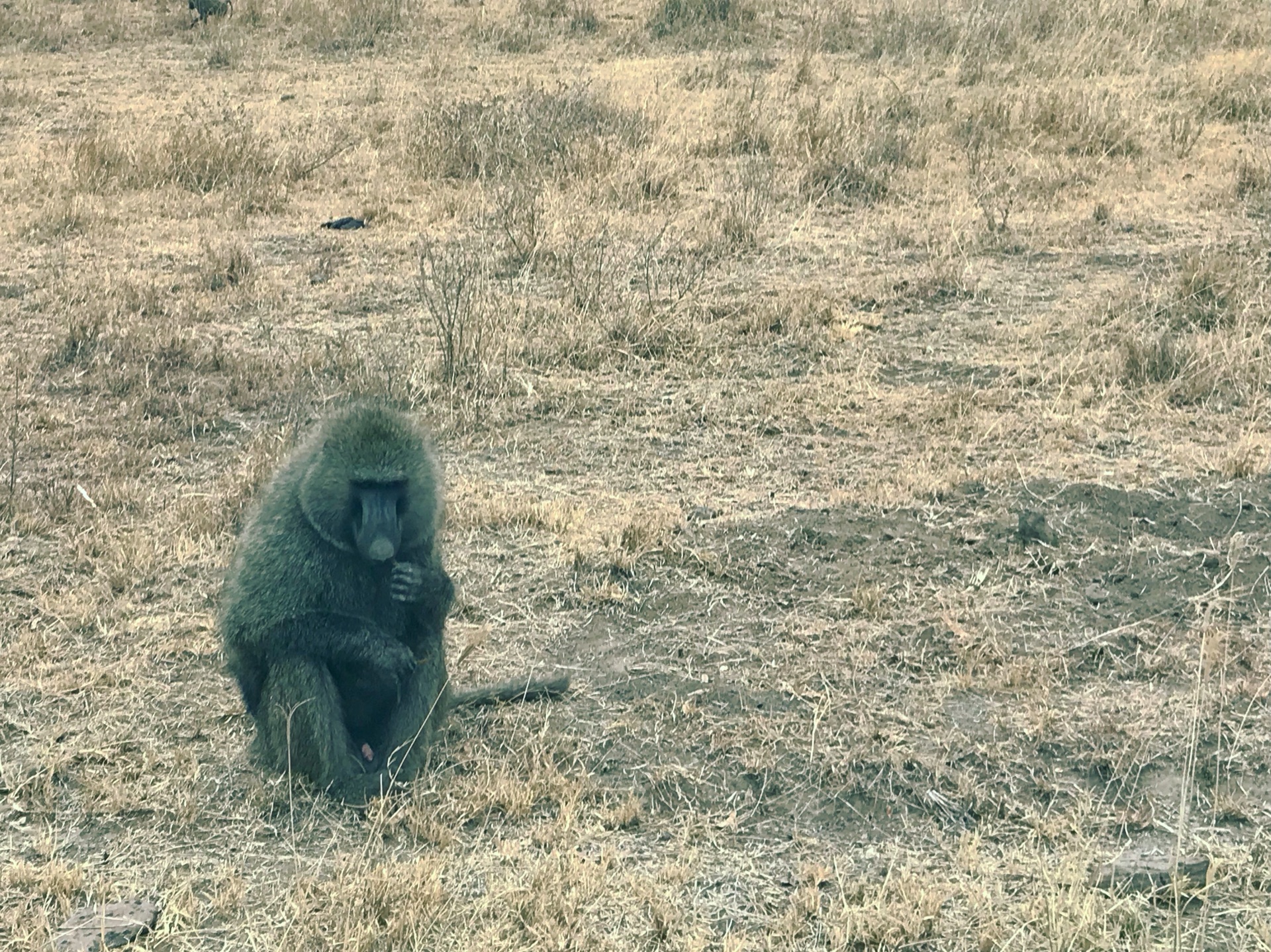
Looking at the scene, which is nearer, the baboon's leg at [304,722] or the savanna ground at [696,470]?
the savanna ground at [696,470]

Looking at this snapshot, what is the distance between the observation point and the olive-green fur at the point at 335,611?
12.8 ft

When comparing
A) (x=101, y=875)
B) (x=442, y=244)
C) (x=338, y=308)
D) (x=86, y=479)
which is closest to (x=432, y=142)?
(x=442, y=244)

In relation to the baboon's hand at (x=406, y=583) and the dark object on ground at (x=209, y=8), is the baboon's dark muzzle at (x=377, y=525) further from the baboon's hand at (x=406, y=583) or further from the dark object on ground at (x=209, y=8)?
the dark object on ground at (x=209, y=8)

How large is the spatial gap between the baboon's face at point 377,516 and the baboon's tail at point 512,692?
0.72 metres

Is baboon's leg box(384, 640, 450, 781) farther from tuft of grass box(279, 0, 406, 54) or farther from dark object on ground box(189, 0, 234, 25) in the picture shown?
dark object on ground box(189, 0, 234, 25)

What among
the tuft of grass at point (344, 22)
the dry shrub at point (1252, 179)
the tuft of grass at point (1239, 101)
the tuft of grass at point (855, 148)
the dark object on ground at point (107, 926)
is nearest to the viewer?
the dark object on ground at point (107, 926)

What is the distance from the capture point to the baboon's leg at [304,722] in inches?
153

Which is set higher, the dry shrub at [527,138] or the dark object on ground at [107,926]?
the dry shrub at [527,138]

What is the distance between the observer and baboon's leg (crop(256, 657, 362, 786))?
3891mm

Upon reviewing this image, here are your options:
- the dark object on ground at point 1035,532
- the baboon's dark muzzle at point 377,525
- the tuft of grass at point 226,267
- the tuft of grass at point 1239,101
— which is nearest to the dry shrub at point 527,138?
the tuft of grass at point 226,267

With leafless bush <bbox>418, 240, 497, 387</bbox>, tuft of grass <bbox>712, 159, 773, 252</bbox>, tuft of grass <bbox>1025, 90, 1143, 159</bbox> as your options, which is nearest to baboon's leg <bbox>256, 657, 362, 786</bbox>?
leafless bush <bbox>418, 240, 497, 387</bbox>

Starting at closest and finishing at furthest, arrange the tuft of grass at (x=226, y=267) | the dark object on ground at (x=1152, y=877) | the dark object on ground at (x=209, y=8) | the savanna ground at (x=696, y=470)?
the dark object on ground at (x=1152, y=877)
the savanna ground at (x=696, y=470)
the tuft of grass at (x=226, y=267)
the dark object on ground at (x=209, y=8)

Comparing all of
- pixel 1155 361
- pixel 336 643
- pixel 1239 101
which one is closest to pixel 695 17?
pixel 1239 101

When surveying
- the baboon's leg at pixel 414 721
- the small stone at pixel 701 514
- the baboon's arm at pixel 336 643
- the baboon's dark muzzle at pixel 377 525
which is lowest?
the small stone at pixel 701 514
